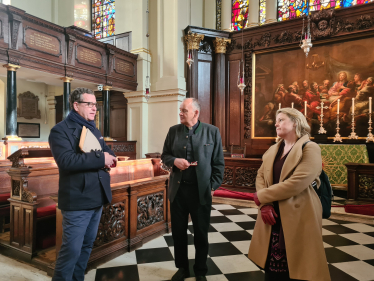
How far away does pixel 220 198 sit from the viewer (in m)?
5.46

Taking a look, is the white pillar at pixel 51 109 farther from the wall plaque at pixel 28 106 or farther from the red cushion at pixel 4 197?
the red cushion at pixel 4 197

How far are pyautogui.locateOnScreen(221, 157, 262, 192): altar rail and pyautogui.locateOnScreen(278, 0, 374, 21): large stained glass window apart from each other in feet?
16.7

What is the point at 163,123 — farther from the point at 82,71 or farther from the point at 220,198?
the point at 220,198

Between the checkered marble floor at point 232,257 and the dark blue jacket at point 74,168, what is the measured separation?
1067 millimetres

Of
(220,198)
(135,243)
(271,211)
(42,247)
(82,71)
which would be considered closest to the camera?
(271,211)

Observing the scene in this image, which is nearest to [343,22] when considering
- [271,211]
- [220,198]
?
[220,198]

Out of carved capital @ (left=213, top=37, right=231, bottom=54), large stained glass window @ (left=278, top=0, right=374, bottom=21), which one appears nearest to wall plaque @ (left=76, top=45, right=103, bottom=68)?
carved capital @ (left=213, top=37, right=231, bottom=54)

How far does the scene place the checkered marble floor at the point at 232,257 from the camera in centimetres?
247

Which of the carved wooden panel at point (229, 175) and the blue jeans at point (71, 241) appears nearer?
the blue jeans at point (71, 241)

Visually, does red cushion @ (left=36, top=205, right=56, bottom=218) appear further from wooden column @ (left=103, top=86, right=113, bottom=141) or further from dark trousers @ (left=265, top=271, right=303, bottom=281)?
wooden column @ (left=103, top=86, right=113, bottom=141)

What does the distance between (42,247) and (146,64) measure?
24.0ft

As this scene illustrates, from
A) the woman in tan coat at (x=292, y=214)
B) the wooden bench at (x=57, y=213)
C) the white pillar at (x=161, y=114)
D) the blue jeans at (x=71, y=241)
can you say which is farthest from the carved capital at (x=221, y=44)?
the blue jeans at (x=71, y=241)

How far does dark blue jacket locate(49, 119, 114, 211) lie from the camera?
1706 millimetres

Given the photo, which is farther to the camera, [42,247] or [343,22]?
[343,22]
